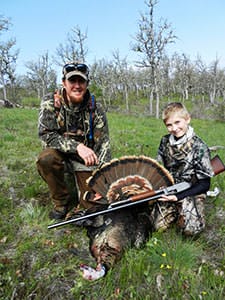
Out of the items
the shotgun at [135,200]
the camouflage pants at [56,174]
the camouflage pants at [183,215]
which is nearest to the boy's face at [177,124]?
the shotgun at [135,200]

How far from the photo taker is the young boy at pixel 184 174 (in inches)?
127

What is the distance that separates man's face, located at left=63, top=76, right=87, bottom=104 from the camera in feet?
12.0

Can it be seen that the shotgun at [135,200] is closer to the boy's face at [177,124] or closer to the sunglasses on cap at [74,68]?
the boy's face at [177,124]

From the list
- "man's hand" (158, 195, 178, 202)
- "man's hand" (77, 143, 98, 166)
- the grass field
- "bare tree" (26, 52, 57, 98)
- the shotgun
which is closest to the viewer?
the grass field

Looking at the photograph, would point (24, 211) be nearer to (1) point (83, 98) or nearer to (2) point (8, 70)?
(1) point (83, 98)

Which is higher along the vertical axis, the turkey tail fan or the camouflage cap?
the camouflage cap

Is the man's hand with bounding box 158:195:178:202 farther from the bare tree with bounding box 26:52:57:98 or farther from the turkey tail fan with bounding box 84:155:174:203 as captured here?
the bare tree with bounding box 26:52:57:98

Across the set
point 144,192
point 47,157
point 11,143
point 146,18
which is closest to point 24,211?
point 47,157

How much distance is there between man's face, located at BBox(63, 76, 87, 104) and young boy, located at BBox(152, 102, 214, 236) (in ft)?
3.63

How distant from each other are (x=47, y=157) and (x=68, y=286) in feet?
5.47

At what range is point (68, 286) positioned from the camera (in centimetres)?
257

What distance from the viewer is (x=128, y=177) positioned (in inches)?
127

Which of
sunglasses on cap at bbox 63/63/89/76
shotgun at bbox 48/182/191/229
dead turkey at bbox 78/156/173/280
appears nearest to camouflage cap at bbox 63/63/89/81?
sunglasses on cap at bbox 63/63/89/76

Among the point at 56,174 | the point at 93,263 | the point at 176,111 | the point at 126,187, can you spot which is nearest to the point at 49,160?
the point at 56,174
